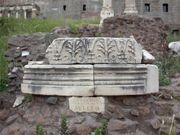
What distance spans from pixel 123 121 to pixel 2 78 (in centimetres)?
203

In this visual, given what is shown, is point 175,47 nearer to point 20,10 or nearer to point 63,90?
point 63,90

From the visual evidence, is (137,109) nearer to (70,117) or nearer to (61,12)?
(70,117)

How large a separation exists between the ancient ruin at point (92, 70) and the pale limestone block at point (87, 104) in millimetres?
63

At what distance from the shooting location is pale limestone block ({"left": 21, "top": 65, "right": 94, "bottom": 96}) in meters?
4.54

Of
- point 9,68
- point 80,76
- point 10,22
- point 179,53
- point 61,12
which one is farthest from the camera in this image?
point 61,12

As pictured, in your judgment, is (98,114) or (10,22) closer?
(98,114)

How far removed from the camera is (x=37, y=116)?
4.70m

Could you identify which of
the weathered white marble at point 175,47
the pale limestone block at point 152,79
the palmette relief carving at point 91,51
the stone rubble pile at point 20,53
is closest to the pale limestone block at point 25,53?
the stone rubble pile at point 20,53

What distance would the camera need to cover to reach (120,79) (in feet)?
15.0

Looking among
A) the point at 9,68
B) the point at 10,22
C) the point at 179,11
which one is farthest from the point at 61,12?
the point at 9,68

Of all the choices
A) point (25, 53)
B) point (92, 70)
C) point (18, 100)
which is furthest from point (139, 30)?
point (92, 70)

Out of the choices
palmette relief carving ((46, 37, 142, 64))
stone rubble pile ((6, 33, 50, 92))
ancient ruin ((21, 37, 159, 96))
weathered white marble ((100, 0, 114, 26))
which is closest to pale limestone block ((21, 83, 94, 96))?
ancient ruin ((21, 37, 159, 96))

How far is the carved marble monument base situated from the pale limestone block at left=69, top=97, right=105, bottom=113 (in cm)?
6

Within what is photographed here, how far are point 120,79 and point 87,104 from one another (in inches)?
16.0
